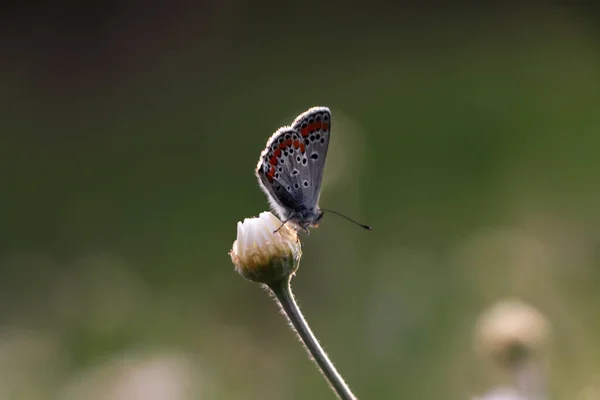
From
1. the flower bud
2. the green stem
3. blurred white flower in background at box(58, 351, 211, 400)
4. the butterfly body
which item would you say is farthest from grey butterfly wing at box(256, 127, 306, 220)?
blurred white flower in background at box(58, 351, 211, 400)

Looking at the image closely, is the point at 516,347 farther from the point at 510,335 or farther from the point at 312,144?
the point at 312,144

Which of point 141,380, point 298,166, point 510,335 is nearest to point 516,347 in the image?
point 510,335

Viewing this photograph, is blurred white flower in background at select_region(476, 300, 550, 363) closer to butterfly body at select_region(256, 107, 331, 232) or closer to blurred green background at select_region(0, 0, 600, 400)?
blurred green background at select_region(0, 0, 600, 400)

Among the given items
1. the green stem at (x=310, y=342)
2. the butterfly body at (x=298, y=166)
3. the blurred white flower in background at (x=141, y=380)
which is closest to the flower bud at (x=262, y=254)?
the green stem at (x=310, y=342)

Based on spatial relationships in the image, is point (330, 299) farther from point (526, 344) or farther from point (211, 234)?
point (211, 234)

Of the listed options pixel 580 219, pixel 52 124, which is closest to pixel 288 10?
pixel 52 124

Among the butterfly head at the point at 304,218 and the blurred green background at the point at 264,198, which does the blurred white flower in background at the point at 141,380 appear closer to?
the blurred green background at the point at 264,198
